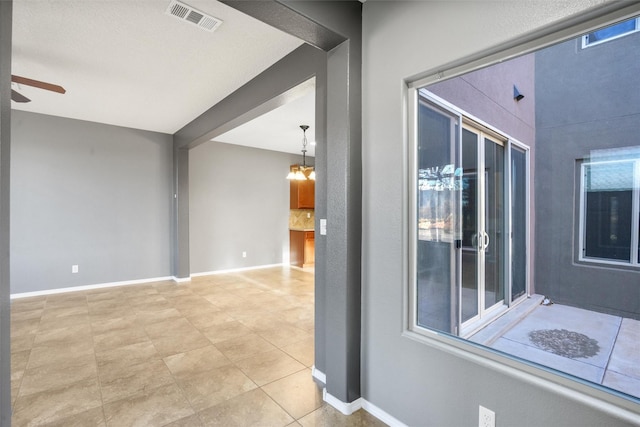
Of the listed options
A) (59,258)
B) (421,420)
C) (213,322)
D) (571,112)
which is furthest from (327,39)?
(59,258)

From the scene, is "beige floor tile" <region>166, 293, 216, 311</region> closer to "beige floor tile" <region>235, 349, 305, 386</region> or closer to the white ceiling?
"beige floor tile" <region>235, 349, 305, 386</region>

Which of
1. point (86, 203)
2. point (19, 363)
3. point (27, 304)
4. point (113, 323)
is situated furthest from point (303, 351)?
point (86, 203)

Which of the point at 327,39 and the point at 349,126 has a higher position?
the point at 327,39

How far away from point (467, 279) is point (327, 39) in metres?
2.39

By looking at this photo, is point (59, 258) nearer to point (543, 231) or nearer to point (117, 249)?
point (117, 249)

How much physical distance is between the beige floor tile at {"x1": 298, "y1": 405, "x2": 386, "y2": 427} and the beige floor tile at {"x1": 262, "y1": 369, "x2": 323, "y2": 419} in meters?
0.06

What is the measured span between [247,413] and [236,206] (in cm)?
520

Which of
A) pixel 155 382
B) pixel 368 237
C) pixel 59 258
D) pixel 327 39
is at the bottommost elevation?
pixel 155 382

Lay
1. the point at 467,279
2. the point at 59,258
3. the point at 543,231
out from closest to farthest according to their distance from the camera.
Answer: the point at 543,231 < the point at 467,279 < the point at 59,258

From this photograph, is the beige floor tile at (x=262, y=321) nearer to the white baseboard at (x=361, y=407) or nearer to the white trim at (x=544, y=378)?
the white baseboard at (x=361, y=407)

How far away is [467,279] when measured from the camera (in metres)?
2.93

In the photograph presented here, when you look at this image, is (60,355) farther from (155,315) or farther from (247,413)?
(247,413)

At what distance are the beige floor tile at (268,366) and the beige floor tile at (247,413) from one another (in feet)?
0.76

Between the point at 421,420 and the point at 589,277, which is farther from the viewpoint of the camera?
the point at 589,277
